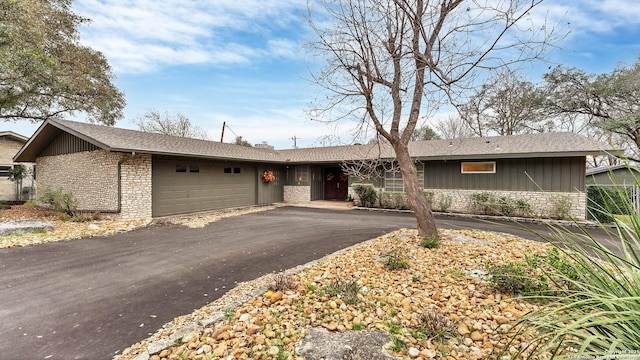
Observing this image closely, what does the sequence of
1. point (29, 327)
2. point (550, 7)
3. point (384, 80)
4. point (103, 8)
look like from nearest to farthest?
point (29, 327)
point (550, 7)
point (384, 80)
point (103, 8)

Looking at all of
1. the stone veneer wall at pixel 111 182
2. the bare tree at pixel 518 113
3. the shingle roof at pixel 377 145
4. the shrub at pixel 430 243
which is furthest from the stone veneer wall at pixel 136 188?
the bare tree at pixel 518 113

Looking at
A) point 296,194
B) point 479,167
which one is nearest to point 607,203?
point 479,167

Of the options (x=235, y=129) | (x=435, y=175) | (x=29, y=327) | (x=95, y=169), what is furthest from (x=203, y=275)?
(x=235, y=129)

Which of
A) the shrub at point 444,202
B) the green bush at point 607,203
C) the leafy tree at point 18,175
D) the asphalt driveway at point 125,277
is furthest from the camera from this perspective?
the leafy tree at point 18,175

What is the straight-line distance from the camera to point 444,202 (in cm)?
1151

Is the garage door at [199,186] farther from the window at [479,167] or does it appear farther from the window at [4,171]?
the window at [4,171]

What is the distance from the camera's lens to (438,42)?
485 centimetres

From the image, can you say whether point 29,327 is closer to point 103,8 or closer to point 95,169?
point 95,169

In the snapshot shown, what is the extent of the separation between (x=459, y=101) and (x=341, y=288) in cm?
386

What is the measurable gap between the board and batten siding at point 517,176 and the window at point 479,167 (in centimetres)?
13

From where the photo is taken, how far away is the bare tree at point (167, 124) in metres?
26.5

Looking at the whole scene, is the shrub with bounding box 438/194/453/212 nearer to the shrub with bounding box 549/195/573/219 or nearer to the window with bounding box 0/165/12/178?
the shrub with bounding box 549/195/573/219

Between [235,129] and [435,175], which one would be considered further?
[235,129]

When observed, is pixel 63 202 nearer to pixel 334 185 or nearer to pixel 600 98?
pixel 334 185
